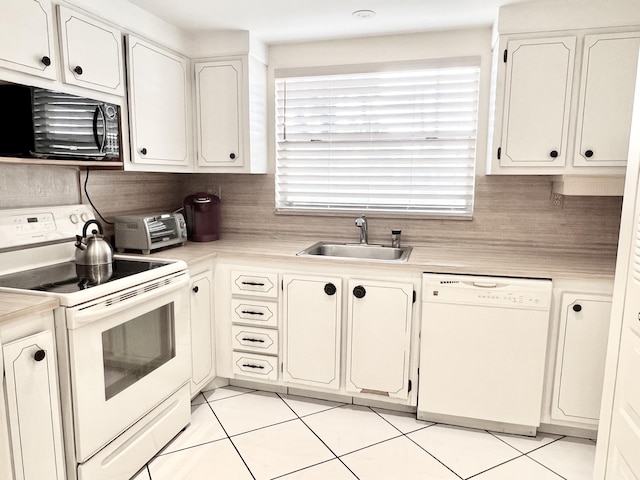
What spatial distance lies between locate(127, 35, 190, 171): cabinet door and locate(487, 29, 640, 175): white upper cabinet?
187cm

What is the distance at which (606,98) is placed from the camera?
218cm

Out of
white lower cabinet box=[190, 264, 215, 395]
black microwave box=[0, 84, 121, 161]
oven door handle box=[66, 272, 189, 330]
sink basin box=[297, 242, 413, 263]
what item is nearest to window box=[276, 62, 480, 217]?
sink basin box=[297, 242, 413, 263]

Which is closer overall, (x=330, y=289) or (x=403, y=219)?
(x=330, y=289)

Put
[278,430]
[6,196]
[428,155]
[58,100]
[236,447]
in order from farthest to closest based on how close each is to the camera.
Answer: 1. [428,155]
2. [278,430]
3. [236,447]
4. [6,196]
5. [58,100]

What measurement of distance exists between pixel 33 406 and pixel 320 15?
2.26 meters

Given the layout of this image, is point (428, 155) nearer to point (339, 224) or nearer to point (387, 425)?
point (339, 224)

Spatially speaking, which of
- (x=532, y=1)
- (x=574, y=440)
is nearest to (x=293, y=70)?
(x=532, y=1)

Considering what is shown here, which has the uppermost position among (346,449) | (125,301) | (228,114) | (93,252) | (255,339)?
(228,114)

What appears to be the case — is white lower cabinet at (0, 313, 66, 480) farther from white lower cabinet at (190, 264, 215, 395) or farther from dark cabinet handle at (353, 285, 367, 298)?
dark cabinet handle at (353, 285, 367, 298)

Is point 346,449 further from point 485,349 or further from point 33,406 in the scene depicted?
point 33,406

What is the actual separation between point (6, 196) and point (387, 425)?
2.24 meters

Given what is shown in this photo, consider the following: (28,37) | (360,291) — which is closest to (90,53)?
(28,37)

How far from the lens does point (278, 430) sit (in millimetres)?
2305

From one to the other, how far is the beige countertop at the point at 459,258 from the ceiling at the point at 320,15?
1.33 meters
